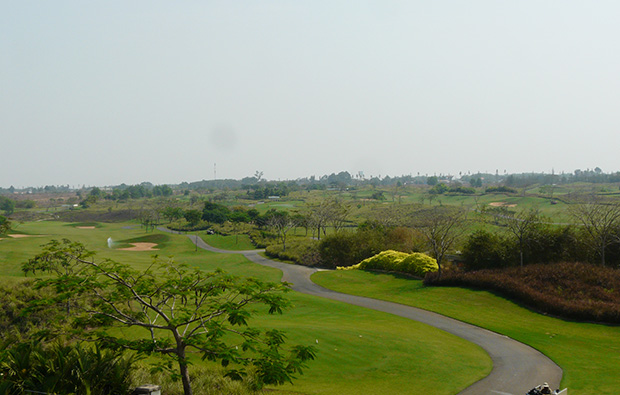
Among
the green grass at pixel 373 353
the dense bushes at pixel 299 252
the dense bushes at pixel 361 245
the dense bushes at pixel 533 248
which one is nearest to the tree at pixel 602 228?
the dense bushes at pixel 533 248

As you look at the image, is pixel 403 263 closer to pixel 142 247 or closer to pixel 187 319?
pixel 187 319

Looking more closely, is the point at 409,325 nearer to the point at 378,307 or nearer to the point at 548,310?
the point at 378,307

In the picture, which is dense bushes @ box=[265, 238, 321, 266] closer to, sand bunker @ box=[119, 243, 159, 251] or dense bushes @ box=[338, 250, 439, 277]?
dense bushes @ box=[338, 250, 439, 277]

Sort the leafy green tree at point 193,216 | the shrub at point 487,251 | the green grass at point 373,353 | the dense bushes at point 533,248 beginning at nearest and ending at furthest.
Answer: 1. the green grass at point 373,353
2. the dense bushes at point 533,248
3. the shrub at point 487,251
4. the leafy green tree at point 193,216

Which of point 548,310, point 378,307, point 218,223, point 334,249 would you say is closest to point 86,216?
point 218,223

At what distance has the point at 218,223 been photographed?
360 ft

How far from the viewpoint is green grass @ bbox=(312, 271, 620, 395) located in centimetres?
1683

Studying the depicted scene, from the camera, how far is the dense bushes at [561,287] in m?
25.0

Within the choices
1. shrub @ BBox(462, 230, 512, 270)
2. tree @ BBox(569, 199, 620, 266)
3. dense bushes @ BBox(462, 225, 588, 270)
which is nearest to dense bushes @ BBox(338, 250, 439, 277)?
shrub @ BBox(462, 230, 512, 270)

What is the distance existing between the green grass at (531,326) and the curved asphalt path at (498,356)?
1.98 ft

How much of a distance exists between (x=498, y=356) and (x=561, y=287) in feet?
40.3

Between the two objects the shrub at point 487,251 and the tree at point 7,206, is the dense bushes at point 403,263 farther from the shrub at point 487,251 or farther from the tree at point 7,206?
the tree at point 7,206

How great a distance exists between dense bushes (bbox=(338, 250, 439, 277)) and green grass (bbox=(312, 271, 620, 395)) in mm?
1470

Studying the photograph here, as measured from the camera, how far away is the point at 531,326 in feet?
79.8
